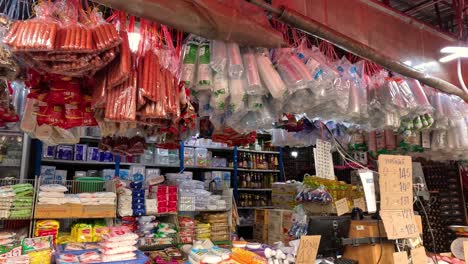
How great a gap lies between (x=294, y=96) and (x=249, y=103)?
0.27 meters

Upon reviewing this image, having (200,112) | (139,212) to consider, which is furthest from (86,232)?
(200,112)

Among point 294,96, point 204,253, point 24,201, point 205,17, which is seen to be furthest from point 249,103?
point 24,201

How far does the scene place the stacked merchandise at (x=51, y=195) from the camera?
293 cm

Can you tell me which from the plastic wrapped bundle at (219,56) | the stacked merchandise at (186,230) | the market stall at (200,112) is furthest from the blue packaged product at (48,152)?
the plastic wrapped bundle at (219,56)

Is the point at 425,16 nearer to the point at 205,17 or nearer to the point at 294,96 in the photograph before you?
the point at 294,96

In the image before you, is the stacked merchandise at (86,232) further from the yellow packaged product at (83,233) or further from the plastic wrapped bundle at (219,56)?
the plastic wrapped bundle at (219,56)

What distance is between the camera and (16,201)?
111 inches

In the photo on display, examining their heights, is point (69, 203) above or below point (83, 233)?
above

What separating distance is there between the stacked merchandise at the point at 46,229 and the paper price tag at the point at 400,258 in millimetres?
2645

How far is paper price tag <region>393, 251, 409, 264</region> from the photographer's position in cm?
173

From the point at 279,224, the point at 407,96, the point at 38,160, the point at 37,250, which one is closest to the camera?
the point at 37,250

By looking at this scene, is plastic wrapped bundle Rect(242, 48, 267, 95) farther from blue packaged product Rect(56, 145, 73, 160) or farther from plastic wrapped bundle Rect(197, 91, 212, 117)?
blue packaged product Rect(56, 145, 73, 160)

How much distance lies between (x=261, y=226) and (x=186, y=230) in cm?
106

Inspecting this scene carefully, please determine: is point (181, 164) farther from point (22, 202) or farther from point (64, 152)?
point (22, 202)
